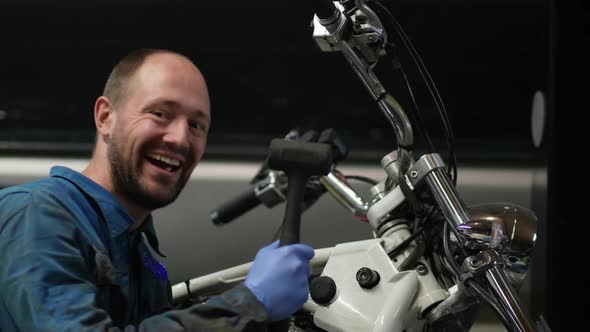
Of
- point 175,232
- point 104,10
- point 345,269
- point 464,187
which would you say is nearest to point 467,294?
point 345,269

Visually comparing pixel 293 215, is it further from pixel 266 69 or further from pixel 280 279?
pixel 266 69

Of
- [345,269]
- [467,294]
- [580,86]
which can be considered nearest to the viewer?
[467,294]

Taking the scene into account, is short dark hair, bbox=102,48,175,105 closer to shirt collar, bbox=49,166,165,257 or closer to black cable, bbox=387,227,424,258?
shirt collar, bbox=49,166,165,257

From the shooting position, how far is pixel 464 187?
2605 millimetres

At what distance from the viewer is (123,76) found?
1.34 meters

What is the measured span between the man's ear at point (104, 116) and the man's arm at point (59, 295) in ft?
1.01

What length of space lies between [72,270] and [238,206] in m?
0.79

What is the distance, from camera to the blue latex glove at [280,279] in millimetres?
1006

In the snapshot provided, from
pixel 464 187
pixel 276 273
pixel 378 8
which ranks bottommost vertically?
pixel 464 187

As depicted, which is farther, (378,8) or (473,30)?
(473,30)

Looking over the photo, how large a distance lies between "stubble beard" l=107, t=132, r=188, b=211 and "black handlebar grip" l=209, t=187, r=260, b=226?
1.62 ft

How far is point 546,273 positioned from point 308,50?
44.3 inches

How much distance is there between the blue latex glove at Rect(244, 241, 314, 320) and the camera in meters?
1.01

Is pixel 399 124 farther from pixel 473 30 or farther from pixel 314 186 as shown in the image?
pixel 473 30
